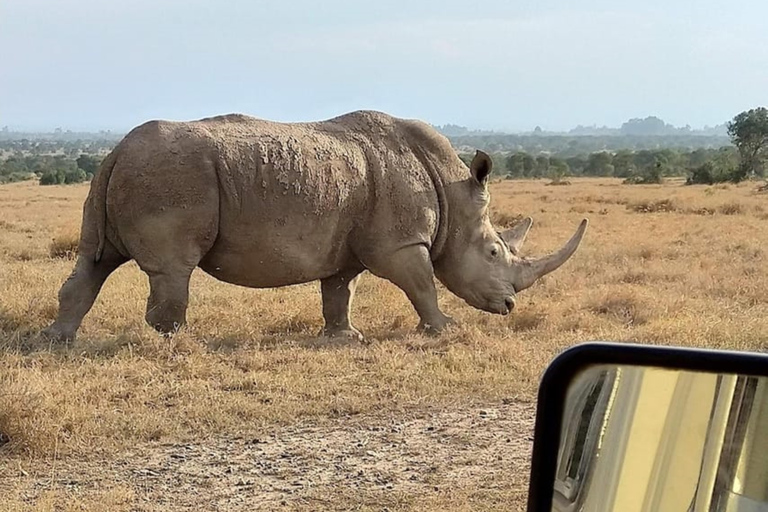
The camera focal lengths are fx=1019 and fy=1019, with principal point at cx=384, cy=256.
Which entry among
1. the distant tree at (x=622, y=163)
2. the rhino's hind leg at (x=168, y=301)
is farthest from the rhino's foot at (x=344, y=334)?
the distant tree at (x=622, y=163)

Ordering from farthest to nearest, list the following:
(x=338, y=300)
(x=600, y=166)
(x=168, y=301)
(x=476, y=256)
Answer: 1. (x=600, y=166)
2. (x=476, y=256)
3. (x=338, y=300)
4. (x=168, y=301)

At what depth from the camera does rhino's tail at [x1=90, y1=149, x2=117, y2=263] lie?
7582mm

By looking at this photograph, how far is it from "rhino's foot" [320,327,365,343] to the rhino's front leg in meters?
0.52

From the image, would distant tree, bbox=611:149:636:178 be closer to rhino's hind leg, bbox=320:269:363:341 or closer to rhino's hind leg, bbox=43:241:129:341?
rhino's hind leg, bbox=320:269:363:341

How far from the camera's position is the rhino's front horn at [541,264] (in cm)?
883

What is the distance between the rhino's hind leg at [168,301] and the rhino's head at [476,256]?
7.56 ft

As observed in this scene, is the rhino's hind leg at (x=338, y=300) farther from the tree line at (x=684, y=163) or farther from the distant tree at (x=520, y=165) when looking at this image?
the distant tree at (x=520, y=165)

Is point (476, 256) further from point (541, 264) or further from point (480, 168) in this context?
point (480, 168)

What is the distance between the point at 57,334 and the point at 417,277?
2.81 m

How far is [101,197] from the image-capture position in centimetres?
761

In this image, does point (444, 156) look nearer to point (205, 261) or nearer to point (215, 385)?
point (205, 261)

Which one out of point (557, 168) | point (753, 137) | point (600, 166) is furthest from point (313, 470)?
point (600, 166)

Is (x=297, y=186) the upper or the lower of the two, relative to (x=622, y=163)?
A: upper

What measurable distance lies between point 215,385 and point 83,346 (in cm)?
145
